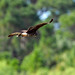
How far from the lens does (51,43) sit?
1042 inches

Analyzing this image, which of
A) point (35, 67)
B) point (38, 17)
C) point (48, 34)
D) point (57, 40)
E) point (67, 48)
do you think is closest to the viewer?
point (35, 67)

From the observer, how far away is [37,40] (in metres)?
28.3

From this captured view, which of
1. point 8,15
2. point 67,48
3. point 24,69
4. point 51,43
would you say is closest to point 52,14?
point 8,15

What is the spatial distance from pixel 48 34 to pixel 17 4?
4.72 metres

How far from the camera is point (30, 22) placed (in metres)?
31.5

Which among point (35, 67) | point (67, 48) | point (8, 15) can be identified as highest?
point (8, 15)

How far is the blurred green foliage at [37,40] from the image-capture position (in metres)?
21.1

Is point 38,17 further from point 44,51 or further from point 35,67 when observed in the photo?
point 35,67

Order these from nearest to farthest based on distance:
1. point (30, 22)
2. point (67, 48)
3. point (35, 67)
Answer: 1. point (35, 67)
2. point (67, 48)
3. point (30, 22)

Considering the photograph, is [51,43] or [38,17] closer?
[51,43]

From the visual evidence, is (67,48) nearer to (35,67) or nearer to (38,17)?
(35,67)

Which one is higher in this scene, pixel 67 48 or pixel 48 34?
pixel 48 34

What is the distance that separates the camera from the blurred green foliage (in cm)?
2114

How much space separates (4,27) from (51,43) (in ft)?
14.8
